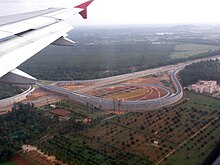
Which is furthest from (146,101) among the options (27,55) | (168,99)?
(27,55)

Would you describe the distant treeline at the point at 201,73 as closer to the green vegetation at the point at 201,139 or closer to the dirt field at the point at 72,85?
the green vegetation at the point at 201,139

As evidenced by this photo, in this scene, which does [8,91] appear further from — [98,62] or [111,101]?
[98,62]

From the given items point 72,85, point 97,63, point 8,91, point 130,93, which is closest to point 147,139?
point 130,93

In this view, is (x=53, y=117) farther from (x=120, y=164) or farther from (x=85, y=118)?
(x=120, y=164)

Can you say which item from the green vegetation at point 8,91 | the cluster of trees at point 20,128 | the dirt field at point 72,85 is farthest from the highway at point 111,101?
the cluster of trees at point 20,128

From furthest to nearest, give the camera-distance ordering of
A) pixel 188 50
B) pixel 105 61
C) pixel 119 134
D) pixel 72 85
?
pixel 188 50 < pixel 105 61 < pixel 72 85 < pixel 119 134

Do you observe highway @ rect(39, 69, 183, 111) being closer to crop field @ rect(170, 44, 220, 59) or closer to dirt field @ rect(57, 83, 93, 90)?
dirt field @ rect(57, 83, 93, 90)

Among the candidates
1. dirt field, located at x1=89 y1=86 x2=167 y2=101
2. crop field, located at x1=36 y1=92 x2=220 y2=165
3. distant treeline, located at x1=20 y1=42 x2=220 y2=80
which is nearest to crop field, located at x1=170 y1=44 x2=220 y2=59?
distant treeline, located at x1=20 y1=42 x2=220 y2=80
